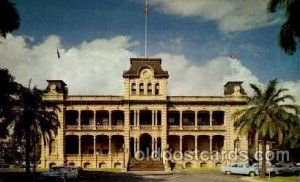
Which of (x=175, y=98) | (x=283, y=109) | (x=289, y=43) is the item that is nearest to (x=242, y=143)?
(x=175, y=98)

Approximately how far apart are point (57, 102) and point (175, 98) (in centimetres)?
1577

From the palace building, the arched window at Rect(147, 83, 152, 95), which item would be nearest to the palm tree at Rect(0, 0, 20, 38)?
the palace building

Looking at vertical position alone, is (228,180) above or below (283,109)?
below

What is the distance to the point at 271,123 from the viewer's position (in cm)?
4409

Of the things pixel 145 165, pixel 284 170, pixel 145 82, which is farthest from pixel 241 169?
pixel 145 82

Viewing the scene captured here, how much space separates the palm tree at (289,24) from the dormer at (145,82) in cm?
3531

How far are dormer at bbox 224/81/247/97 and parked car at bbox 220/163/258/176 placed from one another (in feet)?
51.0

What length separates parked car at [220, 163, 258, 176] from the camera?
163 ft

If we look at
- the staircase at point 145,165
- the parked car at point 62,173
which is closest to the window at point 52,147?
the staircase at point 145,165

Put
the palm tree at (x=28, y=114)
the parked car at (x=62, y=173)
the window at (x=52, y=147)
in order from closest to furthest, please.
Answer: the palm tree at (x=28, y=114)
the parked car at (x=62, y=173)
the window at (x=52, y=147)

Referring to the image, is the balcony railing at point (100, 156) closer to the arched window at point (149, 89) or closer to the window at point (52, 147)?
the window at point (52, 147)

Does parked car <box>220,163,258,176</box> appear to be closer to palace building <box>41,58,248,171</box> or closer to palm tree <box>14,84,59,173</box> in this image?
palace building <box>41,58,248,171</box>

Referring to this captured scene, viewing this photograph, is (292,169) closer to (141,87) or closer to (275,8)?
(141,87)

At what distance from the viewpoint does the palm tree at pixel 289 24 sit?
28016mm
